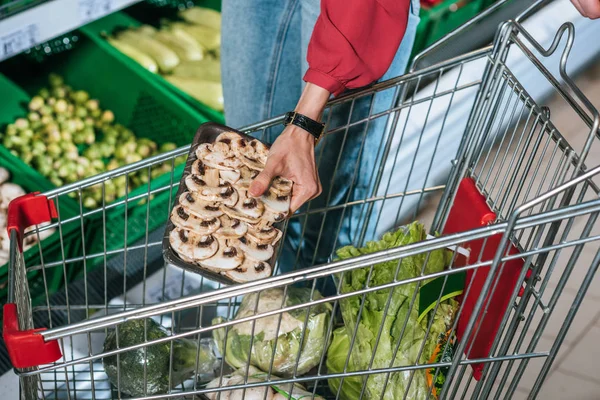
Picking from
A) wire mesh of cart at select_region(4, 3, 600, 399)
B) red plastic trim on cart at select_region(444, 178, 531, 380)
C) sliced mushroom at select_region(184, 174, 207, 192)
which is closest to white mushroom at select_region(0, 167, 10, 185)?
wire mesh of cart at select_region(4, 3, 600, 399)

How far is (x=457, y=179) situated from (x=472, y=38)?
91cm

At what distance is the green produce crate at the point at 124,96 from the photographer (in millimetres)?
2304

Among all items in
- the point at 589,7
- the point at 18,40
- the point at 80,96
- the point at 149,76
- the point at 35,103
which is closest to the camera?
the point at 589,7

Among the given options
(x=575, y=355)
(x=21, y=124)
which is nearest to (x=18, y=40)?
(x=21, y=124)

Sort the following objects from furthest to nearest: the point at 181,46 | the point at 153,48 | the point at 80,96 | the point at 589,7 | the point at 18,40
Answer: the point at 181,46
the point at 153,48
the point at 80,96
the point at 18,40
the point at 589,7

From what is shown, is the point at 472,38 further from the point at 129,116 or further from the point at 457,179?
the point at 129,116

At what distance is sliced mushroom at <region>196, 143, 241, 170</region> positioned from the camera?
1510 mm

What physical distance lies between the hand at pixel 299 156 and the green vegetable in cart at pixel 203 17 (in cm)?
167

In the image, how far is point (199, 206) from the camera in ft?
4.84

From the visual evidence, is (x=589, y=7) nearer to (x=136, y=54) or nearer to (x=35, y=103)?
(x=136, y=54)

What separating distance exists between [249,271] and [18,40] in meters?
1.07

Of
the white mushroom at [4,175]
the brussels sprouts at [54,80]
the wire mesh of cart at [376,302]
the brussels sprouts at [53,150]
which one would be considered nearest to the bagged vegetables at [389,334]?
the wire mesh of cart at [376,302]

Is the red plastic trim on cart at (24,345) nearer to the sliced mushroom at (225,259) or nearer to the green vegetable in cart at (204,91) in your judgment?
the sliced mushroom at (225,259)

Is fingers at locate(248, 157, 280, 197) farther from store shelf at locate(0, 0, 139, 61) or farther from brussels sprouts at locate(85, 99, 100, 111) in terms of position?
brussels sprouts at locate(85, 99, 100, 111)
